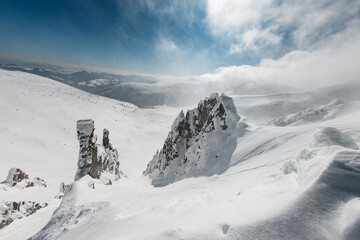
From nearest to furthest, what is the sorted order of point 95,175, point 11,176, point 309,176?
point 309,176, point 95,175, point 11,176

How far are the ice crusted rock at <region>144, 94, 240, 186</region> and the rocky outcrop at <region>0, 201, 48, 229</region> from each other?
14.0 metres

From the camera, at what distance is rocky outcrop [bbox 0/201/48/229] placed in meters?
16.1

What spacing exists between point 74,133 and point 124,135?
54.2 ft

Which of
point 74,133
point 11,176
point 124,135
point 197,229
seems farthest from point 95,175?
point 124,135

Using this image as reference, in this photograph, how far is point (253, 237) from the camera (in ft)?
11.5

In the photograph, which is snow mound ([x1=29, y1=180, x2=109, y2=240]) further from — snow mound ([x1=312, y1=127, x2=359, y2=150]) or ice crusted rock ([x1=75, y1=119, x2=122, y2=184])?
ice crusted rock ([x1=75, y1=119, x2=122, y2=184])

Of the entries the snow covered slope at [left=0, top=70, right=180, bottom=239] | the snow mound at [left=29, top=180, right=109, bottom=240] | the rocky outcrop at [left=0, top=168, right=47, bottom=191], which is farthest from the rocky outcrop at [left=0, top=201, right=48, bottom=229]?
the snow mound at [left=29, top=180, right=109, bottom=240]

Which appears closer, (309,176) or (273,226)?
(273,226)

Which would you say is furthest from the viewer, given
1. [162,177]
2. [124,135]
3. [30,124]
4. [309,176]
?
[124,135]

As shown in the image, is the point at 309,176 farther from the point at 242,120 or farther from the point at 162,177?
the point at 162,177

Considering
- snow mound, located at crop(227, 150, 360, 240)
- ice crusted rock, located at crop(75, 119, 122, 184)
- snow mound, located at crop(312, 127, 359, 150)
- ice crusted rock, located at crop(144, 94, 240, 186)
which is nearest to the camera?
snow mound, located at crop(227, 150, 360, 240)

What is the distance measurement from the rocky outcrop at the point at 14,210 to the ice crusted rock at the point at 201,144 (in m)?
14.0

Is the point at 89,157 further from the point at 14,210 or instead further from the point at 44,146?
the point at 44,146

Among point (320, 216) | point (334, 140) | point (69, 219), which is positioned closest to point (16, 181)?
point (69, 219)
